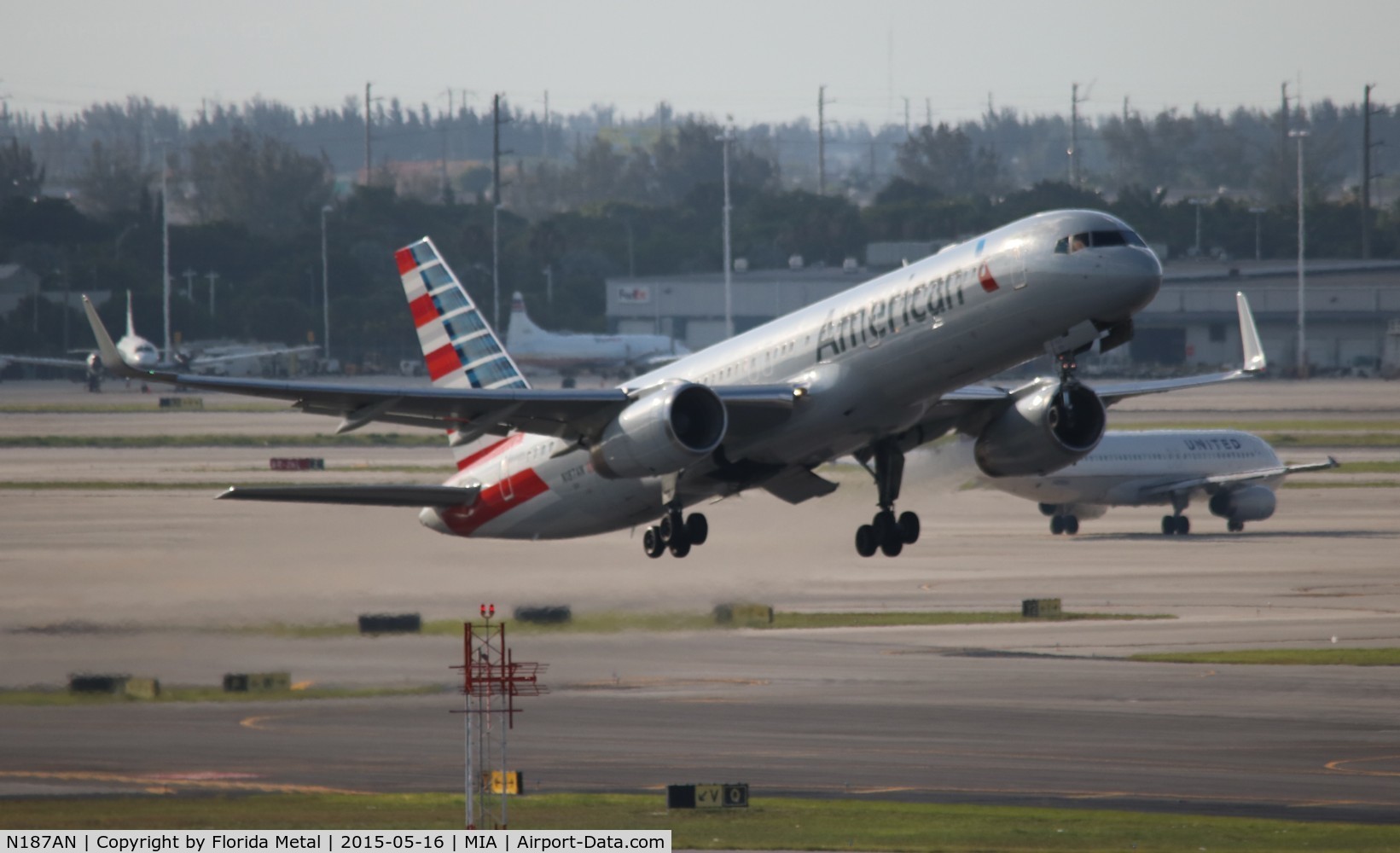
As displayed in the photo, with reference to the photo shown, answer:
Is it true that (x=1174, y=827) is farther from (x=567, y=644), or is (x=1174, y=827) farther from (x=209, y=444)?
(x=209, y=444)

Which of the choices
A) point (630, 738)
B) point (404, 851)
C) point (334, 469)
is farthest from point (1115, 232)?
point (334, 469)

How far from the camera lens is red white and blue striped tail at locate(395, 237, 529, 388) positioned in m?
53.5

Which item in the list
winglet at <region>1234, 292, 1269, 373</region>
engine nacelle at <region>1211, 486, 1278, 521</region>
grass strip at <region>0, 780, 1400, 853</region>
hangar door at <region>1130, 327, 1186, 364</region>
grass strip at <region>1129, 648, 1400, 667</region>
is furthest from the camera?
hangar door at <region>1130, 327, 1186, 364</region>

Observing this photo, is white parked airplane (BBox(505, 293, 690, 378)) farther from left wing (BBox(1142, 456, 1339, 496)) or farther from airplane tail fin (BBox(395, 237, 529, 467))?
airplane tail fin (BBox(395, 237, 529, 467))

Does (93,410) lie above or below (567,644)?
above

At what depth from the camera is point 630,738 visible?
55.6 metres

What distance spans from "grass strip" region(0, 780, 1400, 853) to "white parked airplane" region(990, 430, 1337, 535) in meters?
45.1

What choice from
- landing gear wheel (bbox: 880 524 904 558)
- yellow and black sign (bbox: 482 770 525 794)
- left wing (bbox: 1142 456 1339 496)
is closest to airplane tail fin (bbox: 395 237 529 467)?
yellow and black sign (bbox: 482 770 525 794)

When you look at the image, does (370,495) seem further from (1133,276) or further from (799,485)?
(1133,276)

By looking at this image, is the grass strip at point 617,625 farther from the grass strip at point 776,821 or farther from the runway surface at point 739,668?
the grass strip at point 776,821

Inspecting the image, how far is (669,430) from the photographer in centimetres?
4075

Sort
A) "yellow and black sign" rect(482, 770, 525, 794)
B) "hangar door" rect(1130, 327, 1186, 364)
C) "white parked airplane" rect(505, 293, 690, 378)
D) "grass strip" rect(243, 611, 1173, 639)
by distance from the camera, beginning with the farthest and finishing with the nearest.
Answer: "white parked airplane" rect(505, 293, 690, 378), "hangar door" rect(1130, 327, 1186, 364), "grass strip" rect(243, 611, 1173, 639), "yellow and black sign" rect(482, 770, 525, 794)

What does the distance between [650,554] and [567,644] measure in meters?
21.0

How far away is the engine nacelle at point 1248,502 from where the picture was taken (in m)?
91.4
